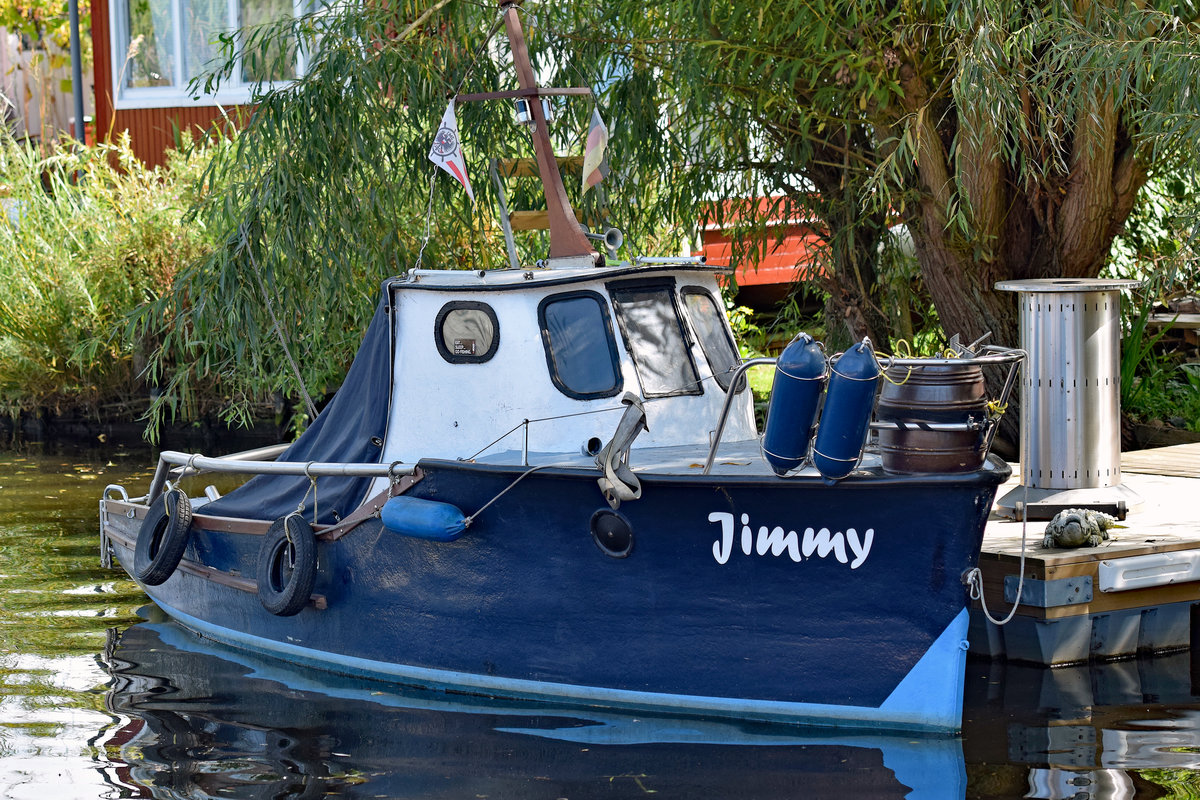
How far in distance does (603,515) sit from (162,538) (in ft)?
10.0

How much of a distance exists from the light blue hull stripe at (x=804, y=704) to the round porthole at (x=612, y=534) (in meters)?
0.68

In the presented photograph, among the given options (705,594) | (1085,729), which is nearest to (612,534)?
(705,594)

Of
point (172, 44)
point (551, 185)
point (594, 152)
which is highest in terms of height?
point (172, 44)

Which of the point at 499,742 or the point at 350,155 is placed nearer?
the point at 499,742

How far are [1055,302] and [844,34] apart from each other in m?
2.19

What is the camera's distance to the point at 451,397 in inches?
286

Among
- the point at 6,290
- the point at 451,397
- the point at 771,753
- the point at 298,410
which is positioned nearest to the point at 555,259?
the point at 451,397

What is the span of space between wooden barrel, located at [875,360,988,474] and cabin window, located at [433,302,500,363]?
6.98 ft

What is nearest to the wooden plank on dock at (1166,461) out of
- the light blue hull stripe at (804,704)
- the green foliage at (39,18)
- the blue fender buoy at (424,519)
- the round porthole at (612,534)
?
the light blue hull stripe at (804,704)

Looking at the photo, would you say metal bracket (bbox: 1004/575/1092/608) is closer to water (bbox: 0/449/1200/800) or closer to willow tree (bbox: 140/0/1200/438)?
water (bbox: 0/449/1200/800)

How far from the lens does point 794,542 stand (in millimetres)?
6203

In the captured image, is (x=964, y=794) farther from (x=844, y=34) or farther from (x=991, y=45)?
(x=844, y=34)

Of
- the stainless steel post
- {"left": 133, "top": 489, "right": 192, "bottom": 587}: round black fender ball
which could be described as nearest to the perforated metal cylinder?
the stainless steel post

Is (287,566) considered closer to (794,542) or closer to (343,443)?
(343,443)
